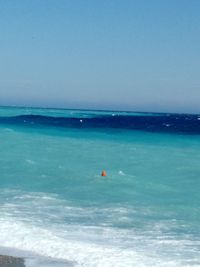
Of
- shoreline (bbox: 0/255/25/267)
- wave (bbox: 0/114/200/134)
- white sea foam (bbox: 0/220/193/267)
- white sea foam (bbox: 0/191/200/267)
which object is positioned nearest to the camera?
shoreline (bbox: 0/255/25/267)

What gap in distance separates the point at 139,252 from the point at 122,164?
16160mm

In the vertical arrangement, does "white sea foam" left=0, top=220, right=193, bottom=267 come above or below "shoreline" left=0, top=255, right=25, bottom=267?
below

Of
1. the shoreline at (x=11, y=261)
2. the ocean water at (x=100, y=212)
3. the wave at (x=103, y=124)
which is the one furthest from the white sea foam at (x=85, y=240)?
the wave at (x=103, y=124)

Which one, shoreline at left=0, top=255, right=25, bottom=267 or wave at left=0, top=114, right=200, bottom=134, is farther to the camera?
wave at left=0, top=114, right=200, bottom=134

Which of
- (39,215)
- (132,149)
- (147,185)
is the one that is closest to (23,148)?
(132,149)

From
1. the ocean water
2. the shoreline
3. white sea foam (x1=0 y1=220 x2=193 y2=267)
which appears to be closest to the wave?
the ocean water

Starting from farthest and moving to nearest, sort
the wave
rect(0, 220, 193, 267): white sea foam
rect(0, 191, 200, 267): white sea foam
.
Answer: the wave < rect(0, 191, 200, 267): white sea foam < rect(0, 220, 193, 267): white sea foam

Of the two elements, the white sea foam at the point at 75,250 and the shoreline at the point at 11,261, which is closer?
the shoreline at the point at 11,261

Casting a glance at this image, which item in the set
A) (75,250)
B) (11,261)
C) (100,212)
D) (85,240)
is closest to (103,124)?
(100,212)

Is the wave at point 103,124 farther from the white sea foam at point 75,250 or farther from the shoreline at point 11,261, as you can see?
the shoreline at point 11,261

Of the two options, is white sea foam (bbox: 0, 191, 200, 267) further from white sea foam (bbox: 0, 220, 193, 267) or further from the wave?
the wave

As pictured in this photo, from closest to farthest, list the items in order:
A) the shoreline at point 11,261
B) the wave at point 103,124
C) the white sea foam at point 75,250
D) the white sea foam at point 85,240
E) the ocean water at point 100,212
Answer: the shoreline at point 11,261
the white sea foam at point 75,250
the white sea foam at point 85,240
the ocean water at point 100,212
the wave at point 103,124

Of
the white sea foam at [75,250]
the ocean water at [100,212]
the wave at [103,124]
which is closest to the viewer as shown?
the white sea foam at [75,250]

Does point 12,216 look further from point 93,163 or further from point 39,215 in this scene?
point 93,163
